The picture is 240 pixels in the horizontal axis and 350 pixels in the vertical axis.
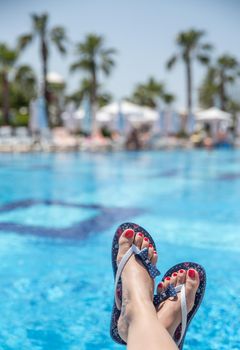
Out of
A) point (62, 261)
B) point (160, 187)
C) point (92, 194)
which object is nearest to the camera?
point (62, 261)

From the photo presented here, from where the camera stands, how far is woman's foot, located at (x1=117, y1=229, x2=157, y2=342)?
1849 mm

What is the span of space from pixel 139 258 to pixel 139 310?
36cm

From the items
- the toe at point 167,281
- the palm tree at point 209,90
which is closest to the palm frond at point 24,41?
the palm tree at point 209,90

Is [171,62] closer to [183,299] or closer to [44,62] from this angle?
[44,62]

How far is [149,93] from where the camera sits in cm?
4253

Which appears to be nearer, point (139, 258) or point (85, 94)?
point (139, 258)

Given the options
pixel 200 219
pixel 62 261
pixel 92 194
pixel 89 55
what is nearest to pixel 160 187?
pixel 92 194

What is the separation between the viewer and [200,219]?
5.93 metres

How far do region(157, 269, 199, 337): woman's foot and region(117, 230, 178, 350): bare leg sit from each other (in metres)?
0.06

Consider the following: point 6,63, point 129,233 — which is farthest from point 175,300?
point 6,63

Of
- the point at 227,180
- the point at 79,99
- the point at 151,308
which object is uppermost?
the point at 79,99

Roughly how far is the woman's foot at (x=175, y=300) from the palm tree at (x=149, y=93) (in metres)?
40.8

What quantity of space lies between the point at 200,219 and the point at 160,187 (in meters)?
3.43

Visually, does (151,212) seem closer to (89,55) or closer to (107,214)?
(107,214)
